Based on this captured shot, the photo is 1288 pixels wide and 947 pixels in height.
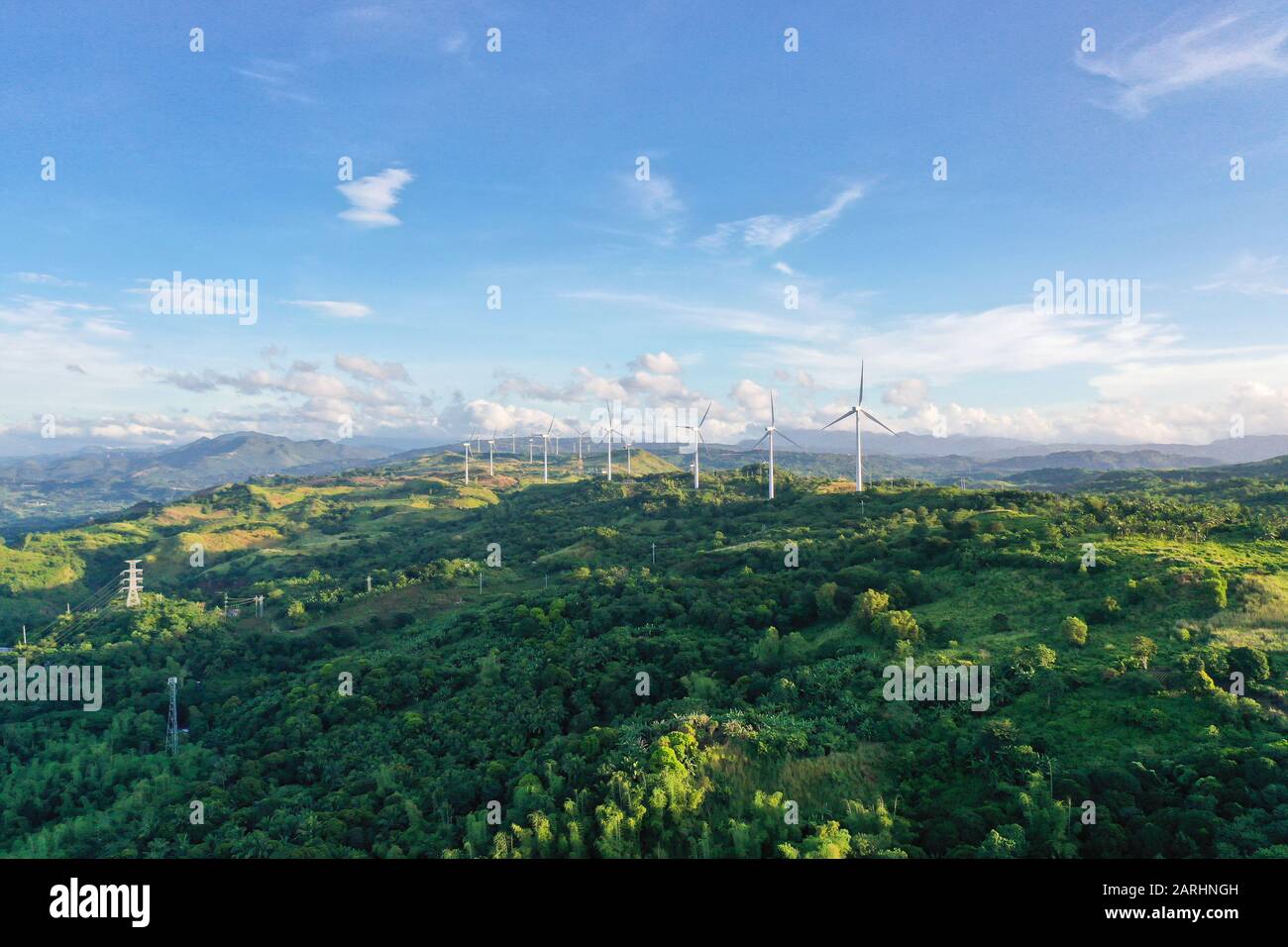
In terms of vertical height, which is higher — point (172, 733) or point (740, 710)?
point (740, 710)

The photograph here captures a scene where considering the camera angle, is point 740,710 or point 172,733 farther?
point 172,733

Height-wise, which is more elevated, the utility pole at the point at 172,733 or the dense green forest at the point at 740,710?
the dense green forest at the point at 740,710

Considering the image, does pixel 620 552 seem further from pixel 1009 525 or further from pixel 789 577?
pixel 1009 525

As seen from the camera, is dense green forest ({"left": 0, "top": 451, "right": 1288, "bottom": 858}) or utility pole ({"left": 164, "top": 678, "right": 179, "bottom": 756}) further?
utility pole ({"left": 164, "top": 678, "right": 179, "bottom": 756})

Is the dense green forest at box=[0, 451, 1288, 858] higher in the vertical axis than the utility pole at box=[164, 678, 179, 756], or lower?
higher
